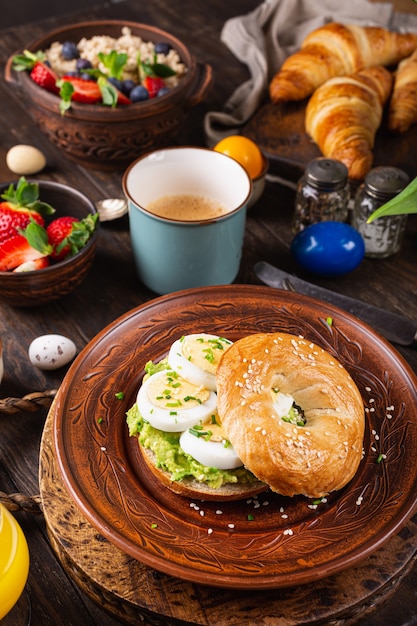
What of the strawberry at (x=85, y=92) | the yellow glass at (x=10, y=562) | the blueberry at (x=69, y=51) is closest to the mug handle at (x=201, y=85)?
the strawberry at (x=85, y=92)

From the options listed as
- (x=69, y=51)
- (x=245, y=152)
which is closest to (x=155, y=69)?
(x=69, y=51)

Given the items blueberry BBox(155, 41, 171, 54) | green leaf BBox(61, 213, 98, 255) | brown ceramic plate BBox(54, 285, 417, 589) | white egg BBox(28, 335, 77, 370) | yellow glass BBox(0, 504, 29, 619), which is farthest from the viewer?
blueberry BBox(155, 41, 171, 54)

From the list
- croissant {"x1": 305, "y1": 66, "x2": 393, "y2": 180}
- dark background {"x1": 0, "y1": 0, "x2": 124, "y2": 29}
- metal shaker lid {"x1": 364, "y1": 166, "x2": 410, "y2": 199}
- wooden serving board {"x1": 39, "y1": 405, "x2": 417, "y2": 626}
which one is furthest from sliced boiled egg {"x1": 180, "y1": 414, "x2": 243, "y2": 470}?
dark background {"x1": 0, "y1": 0, "x2": 124, "y2": 29}

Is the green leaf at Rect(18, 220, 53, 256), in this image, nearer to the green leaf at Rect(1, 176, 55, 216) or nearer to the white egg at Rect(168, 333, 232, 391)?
the green leaf at Rect(1, 176, 55, 216)

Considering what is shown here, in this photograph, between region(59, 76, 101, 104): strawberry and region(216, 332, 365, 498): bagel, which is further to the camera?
region(59, 76, 101, 104): strawberry

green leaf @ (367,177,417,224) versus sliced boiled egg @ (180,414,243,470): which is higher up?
green leaf @ (367,177,417,224)

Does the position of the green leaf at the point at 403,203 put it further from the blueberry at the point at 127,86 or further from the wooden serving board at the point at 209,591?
the blueberry at the point at 127,86
